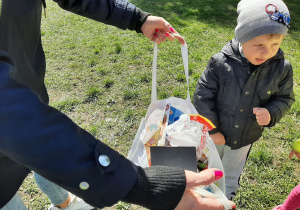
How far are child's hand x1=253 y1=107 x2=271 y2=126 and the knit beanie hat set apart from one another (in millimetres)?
438

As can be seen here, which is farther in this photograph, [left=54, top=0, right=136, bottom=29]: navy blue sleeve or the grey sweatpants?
the grey sweatpants

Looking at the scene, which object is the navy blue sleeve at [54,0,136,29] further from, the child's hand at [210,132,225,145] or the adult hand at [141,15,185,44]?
the child's hand at [210,132,225,145]

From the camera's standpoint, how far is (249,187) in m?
2.34

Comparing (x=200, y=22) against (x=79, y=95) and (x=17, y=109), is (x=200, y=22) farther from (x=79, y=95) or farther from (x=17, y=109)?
(x=17, y=109)

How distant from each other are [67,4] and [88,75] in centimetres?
216

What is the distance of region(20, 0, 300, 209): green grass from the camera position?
2412 millimetres

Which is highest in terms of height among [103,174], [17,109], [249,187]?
[17,109]

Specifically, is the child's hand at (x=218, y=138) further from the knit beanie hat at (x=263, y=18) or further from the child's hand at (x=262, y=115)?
the knit beanie hat at (x=263, y=18)

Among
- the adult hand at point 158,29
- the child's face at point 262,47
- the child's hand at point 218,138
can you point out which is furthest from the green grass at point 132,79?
the adult hand at point 158,29

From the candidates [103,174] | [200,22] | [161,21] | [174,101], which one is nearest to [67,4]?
[161,21]

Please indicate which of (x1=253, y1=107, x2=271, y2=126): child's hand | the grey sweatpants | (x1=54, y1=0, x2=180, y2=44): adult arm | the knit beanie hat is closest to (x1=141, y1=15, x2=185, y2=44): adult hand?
(x1=54, y1=0, x2=180, y2=44): adult arm

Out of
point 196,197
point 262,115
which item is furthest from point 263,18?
point 196,197

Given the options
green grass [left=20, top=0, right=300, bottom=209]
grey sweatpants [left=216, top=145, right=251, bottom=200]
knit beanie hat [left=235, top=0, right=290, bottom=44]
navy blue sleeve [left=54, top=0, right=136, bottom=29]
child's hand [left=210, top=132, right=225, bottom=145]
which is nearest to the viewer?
knit beanie hat [left=235, top=0, right=290, bottom=44]

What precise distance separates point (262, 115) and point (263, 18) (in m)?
0.57
